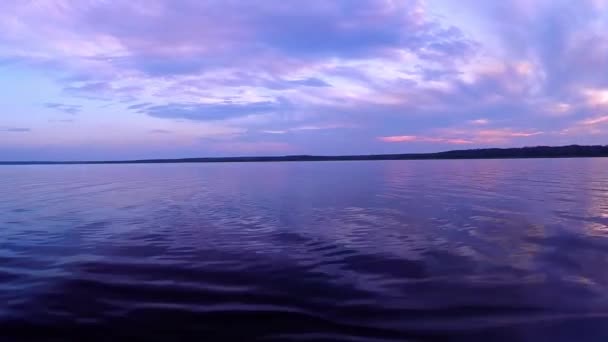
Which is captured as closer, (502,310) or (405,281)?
(502,310)

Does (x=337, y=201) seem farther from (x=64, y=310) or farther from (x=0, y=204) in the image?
(x=0, y=204)

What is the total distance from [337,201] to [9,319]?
1833cm

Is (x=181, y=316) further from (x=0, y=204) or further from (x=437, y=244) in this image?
(x=0, y=204)

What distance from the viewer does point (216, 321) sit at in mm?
6891

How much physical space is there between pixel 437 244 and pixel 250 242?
6111 mm

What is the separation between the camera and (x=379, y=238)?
13492 mm

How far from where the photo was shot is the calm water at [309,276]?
6.76 metres

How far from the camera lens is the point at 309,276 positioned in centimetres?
942

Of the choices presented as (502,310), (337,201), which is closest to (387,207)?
(337,201)

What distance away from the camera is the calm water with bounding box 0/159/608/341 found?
6762 mm

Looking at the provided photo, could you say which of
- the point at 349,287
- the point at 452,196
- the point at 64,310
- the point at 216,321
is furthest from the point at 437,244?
the point at 452,196

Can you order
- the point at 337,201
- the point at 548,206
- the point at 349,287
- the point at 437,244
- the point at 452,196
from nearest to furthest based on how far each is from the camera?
1. the point at 349,287
2. the point at 437,244
3. the point at 548,206
4. the point at 337,201
5. the point at 452,196

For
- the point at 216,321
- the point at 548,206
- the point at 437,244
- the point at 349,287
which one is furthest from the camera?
the point at 548,206

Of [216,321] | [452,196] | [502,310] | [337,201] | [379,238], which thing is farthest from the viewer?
[452,196]
